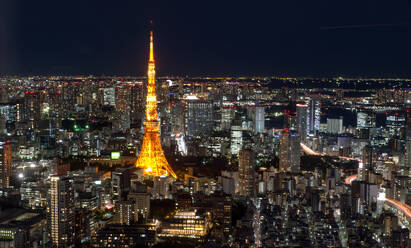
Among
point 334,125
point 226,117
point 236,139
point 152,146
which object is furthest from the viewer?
point 226,117

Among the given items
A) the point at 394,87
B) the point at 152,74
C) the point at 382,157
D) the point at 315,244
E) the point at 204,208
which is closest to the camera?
the point at 315,244

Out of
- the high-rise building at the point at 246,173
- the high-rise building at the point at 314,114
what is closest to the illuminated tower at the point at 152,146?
the high-rise building at the point at 246,173

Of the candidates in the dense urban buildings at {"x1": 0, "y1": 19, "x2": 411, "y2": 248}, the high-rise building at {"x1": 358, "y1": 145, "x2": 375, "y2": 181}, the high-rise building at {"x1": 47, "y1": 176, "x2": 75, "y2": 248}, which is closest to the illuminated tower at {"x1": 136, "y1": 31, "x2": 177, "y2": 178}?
the dense urban buildings at {"x1": 0, "y1": 19, "x2": 411, "y2": 248}

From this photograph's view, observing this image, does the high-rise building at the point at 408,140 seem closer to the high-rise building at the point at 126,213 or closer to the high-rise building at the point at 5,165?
the high-rise building at the point at 126,213

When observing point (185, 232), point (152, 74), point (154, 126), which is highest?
point (152, 74)

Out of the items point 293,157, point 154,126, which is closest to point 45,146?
point 154,126

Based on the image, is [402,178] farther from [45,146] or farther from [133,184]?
[45,146]

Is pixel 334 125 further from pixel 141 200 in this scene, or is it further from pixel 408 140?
pixel 141 200

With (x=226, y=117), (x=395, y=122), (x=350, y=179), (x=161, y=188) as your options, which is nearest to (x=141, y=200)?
(x=161, y=188)
